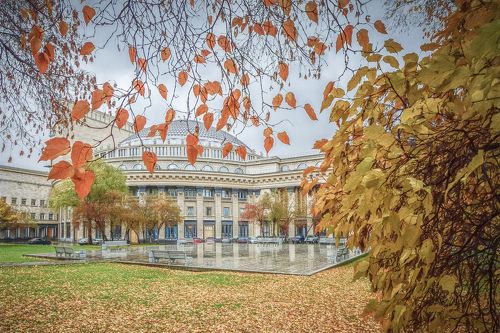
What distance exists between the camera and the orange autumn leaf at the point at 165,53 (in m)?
4.45

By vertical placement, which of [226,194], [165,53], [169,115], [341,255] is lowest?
[341,255]

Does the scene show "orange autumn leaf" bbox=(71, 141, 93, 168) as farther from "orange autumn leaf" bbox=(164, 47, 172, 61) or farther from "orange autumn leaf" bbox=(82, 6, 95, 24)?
"orange autumn leaf" bbox=(164, 47, 172, 61)

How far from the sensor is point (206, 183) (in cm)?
7306

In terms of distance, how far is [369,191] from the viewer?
1834 millimetres

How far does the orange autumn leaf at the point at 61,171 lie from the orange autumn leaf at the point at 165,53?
2.65 metres

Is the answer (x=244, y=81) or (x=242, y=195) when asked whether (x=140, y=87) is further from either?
(x=242, y=195)

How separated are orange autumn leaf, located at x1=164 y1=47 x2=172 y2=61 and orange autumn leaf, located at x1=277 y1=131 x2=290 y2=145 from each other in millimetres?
1796

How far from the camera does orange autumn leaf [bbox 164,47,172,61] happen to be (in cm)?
445

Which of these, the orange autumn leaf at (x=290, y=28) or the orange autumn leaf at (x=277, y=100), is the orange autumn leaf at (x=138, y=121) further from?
the orange autumn leaf at (x=290, y=28)

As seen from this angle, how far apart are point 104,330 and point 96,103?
6507 millimetres

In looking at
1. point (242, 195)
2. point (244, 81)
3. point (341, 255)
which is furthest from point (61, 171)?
point (242, 195)

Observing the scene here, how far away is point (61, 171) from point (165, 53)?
110 inches

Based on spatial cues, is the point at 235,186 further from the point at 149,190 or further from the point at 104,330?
the point at 104,330

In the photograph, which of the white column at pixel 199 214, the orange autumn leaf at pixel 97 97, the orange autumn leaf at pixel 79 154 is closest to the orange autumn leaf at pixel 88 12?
the orange autumn leaf at pixel 97 97
